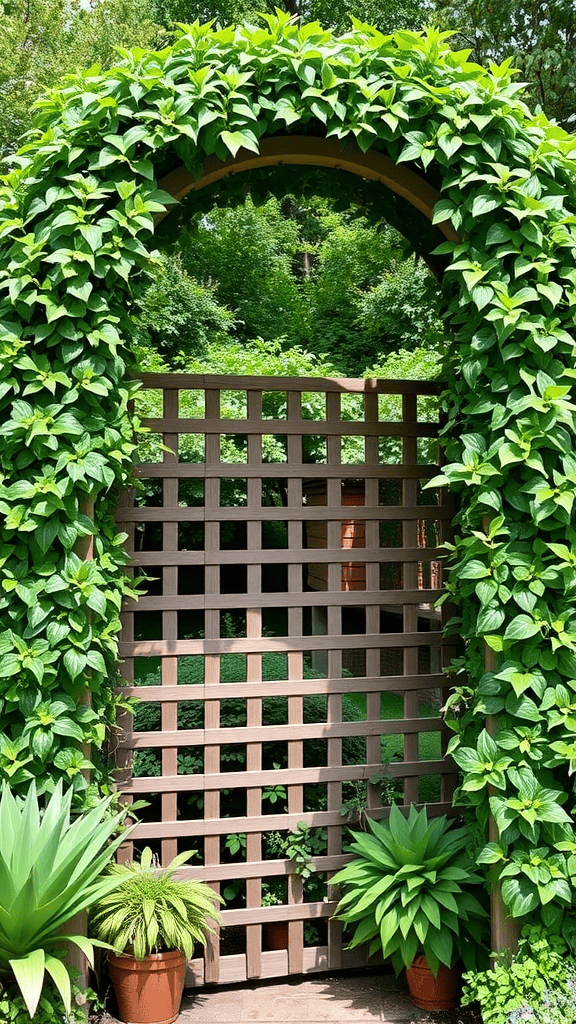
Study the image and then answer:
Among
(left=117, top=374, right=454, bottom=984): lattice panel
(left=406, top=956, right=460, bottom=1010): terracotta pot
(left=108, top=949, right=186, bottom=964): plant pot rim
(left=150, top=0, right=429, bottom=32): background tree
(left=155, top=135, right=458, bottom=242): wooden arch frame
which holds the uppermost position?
(left=150, top=0, right=429, bottom=32): background tree

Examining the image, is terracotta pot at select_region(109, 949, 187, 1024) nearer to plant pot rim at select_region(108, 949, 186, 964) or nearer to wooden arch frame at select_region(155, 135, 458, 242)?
plant pot rim at select_region(108, 949, 186, 964)

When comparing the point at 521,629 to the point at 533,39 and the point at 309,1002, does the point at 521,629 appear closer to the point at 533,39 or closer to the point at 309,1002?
the point at 309,1002

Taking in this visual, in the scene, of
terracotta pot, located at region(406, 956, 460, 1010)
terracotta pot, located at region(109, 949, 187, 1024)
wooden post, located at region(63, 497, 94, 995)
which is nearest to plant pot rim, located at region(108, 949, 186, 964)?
terracotta pot, located at region(109, 949, 187, 1024)

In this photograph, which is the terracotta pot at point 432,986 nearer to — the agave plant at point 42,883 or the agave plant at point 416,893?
the agave plant at point 416,893

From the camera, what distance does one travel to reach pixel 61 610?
240 cm

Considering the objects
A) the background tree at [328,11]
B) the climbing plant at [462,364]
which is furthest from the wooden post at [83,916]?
the background tree at [328,11]

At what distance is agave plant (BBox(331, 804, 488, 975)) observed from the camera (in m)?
2.51

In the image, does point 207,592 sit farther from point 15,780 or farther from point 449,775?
point 449,775

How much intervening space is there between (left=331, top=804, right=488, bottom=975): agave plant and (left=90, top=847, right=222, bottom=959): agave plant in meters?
0.51

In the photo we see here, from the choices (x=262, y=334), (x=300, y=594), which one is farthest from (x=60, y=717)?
(x=262, y=334)

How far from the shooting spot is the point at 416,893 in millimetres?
2535

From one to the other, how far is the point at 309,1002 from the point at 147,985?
631mm

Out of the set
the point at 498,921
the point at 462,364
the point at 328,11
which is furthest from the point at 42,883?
the point at 328,11

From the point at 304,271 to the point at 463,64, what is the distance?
1390 cm
